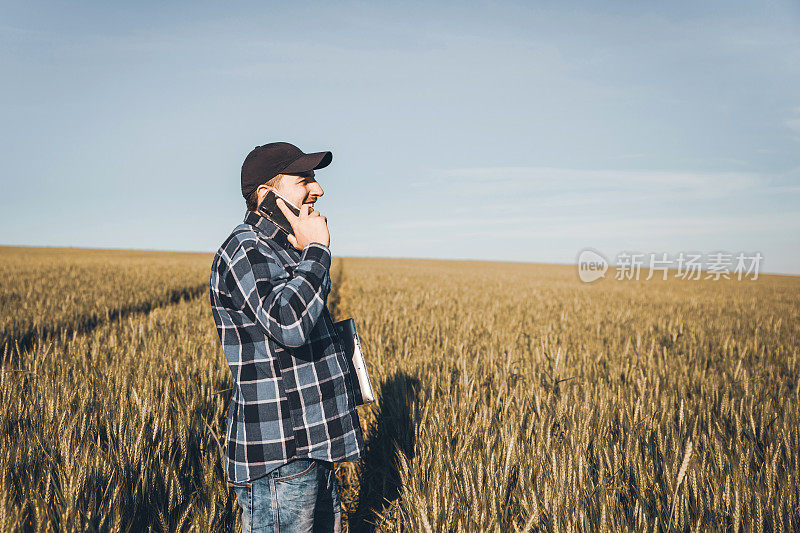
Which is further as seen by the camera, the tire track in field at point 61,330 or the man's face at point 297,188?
the tire track in field at point 61,330

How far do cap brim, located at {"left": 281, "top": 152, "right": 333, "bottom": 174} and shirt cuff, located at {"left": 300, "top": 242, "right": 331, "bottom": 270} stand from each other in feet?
0.90

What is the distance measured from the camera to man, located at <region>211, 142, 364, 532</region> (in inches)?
57.3

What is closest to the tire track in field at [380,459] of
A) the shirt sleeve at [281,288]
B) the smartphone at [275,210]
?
the shirt sleeve at [281,288]

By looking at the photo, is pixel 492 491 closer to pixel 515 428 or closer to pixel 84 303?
pixel 515 428

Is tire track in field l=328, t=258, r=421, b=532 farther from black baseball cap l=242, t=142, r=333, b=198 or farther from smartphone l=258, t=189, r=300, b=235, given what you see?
black baseball cap l=242, t=142, r=333, b=198

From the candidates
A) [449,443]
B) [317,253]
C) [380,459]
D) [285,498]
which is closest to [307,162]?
[317,253]

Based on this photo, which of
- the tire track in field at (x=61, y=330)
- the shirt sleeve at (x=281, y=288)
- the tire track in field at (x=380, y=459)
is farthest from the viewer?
the tire track in field at (x=61, y=330)

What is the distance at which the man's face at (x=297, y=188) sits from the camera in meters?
1.63

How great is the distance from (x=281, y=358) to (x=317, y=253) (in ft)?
1.26

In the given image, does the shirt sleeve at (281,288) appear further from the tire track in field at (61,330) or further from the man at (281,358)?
the tire track in field at (61,330)

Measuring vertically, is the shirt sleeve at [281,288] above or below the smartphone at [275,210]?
below

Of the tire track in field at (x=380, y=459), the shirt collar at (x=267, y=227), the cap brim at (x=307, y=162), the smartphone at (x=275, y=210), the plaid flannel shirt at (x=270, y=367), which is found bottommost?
the tire track in field at (x=380, y=459)

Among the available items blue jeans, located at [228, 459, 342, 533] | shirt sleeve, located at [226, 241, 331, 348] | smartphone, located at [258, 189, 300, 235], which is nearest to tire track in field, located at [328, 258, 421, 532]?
blue jeans, located at [228, 459, 342, 533]

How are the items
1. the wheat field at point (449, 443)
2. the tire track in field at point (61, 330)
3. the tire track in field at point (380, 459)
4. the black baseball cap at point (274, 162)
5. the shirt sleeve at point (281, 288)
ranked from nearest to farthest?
the shirt sleeve at point (281, 288) → the black baseball cap at point (274, 162) → the wheat field at point (449, 443) → the tire track in field at point (380, 459) → the tire track in field at point (61, 330)
